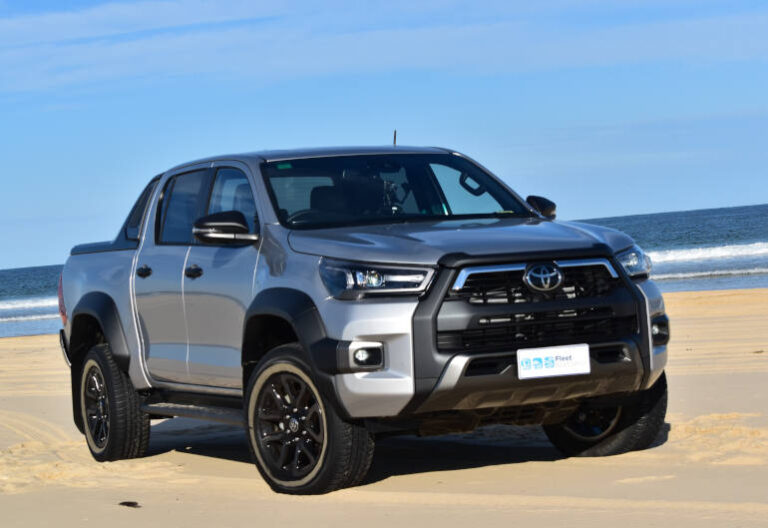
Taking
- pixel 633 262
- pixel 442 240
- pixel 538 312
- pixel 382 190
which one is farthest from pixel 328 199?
pixel 633 262

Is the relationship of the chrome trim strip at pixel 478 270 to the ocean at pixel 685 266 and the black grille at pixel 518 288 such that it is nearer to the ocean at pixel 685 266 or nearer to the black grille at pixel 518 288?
the black grille at pixel 518 288

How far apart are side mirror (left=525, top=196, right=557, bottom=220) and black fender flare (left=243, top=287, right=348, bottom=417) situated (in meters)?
1.82

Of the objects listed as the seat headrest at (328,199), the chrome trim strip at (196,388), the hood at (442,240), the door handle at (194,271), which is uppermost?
the seat headrest at (328,199)

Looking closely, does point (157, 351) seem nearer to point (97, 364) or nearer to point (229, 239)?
point (97, 364)

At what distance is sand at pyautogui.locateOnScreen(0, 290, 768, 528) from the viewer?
18.0ft

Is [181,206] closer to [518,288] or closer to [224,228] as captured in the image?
[224,228]

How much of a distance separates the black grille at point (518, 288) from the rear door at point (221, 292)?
133 cm

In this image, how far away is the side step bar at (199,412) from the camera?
674 centimetres

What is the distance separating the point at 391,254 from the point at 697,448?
7.62ft

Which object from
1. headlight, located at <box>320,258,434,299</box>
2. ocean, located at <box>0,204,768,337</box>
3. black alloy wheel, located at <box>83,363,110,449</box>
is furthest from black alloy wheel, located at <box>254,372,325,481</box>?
ocean, located at <box>0,204,768,337</box>

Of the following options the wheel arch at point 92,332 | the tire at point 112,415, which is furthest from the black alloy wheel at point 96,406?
the wheel arch at point 92,332

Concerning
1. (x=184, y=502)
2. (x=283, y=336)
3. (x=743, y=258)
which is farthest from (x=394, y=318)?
(x=743, y=258)

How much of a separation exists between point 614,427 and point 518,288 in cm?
153

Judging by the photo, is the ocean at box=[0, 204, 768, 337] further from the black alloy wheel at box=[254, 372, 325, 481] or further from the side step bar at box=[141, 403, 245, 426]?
the black alloy wheel at box=[254, 372, 325, 481]
